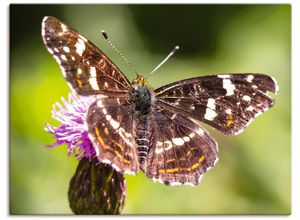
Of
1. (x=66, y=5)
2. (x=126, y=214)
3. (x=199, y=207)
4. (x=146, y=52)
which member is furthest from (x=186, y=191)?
(x=66, y=5)

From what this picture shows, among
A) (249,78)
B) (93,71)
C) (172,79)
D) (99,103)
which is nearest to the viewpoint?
(99,103)

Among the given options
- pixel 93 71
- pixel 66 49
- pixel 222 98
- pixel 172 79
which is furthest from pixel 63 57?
pixel 172 79

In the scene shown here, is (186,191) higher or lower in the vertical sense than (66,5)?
lower

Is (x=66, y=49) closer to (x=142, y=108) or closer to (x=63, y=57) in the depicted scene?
(x=63, y=57)

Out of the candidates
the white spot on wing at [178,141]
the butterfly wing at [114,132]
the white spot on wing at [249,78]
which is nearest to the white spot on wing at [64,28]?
the butterfly wing at [114,132]

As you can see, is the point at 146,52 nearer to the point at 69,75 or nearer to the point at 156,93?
the point at 156,93

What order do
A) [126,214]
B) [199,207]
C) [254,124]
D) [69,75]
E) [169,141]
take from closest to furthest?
[69,75], [169,141], [126,214], [199,207], [254,124]

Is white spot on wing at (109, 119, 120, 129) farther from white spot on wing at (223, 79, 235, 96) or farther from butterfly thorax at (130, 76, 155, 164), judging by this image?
white spot on wing at (223, 79, 235, 96)

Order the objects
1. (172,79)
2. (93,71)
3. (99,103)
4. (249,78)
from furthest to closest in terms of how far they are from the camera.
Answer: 1. (172,79)
2. (249,78)
3. (93,71)
4. (99,103)
